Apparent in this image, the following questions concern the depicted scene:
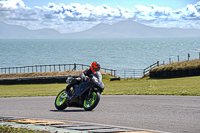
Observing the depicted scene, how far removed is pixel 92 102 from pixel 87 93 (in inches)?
14.1

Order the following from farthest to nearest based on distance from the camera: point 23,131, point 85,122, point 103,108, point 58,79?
point 58,79, point 103,108, point 85,122, point 23,131

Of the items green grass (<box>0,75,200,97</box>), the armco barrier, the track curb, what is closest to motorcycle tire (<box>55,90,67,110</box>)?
the track curb

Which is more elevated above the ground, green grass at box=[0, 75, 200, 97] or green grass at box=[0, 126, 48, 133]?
green grass at box=[0, 126, 48, 133]

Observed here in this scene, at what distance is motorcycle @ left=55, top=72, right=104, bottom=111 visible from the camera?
10453 mm

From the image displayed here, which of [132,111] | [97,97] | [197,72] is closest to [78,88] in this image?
[97,97]

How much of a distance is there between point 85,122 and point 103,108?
8.73ft

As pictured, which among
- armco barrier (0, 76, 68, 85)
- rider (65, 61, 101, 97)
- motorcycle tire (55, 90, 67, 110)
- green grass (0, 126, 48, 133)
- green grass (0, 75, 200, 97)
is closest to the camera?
green grass (0, 126, 48, 133)

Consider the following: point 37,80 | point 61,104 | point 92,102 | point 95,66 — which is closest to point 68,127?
point 92,102

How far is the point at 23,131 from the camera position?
745 centimetres

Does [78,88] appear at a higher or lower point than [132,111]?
higher

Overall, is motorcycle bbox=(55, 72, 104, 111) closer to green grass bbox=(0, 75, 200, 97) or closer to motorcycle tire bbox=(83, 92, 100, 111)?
motorcycle tire bbox=(83, 92, 100, 111)

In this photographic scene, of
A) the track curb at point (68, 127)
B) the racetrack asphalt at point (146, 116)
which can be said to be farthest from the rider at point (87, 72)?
the track curb at point (68, 127)

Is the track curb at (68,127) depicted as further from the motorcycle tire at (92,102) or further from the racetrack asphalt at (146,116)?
the motorcycle tire at (92,102)

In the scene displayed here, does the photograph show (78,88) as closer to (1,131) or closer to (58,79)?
(1,131)
